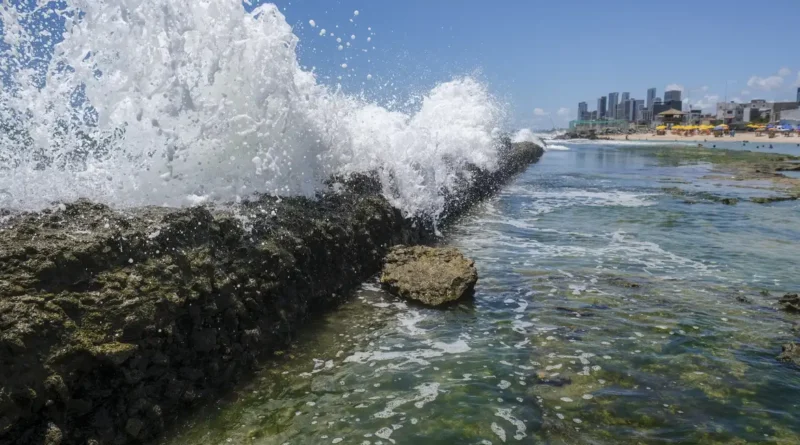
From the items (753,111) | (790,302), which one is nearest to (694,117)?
(753,111)

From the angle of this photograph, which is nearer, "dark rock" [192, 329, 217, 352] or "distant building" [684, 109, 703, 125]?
"dark rock" [192, 329, 217, 352]

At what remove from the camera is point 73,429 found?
113 inches

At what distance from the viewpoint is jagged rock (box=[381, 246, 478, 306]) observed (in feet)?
19.0

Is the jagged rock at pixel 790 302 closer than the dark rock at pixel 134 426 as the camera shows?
Answer: No

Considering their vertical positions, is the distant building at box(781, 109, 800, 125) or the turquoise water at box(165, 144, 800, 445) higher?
the distant building at box(781, 109, 800, 125)

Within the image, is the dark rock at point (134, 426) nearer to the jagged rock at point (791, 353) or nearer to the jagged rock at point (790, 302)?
the jagged rock at point (791, 353)

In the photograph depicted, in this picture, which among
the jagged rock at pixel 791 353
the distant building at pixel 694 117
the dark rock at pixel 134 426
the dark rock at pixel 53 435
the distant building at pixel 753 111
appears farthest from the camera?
the distant building at pixel 694 117

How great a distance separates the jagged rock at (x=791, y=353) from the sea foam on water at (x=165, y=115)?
4615 millimetres

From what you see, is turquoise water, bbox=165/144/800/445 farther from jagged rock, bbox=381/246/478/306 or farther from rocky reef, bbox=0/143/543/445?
rocky reef, bbox=0/143/543/445

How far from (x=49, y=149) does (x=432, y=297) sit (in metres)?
3.67

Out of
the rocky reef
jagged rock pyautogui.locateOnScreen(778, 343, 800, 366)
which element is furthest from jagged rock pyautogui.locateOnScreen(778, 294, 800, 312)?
the rocky reef

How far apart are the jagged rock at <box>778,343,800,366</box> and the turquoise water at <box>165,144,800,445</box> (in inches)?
3.9

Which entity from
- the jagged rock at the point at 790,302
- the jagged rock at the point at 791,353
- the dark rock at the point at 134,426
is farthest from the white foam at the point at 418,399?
the jagged rock at the point at 790,302

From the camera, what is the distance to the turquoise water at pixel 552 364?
342 centimetres
